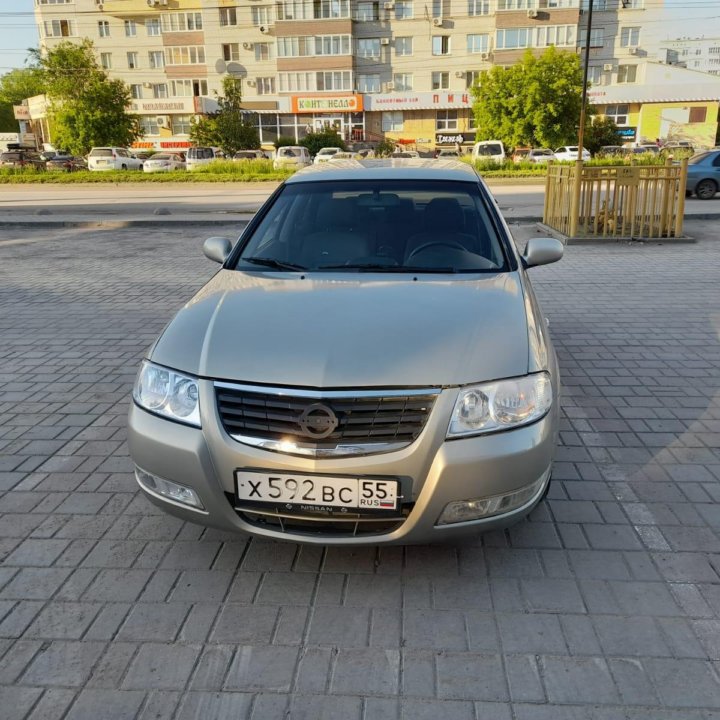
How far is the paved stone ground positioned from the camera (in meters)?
2.30

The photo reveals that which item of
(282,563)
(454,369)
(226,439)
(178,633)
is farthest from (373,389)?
(178,633)

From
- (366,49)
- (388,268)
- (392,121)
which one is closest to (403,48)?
(366,49)

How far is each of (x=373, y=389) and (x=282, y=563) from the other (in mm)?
1036

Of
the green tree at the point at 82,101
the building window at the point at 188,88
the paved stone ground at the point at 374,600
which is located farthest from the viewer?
the building window at the point at 188,88

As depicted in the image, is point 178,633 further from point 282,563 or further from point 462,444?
point 462,444

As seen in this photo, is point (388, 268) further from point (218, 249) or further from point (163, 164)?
point (163, 164)

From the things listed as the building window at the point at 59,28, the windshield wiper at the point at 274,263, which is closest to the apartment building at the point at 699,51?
the building window at the point at 59,28

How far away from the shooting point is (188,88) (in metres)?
60.0

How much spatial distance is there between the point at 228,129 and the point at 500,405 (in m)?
48.0

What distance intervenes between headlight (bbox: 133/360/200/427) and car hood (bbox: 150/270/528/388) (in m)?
0.05

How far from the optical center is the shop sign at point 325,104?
56.2 metres

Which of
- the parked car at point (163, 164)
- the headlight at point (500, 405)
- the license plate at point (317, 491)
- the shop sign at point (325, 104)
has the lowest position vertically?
the license plate at point (317, 491)

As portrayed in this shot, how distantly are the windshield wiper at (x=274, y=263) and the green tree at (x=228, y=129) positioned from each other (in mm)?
45972

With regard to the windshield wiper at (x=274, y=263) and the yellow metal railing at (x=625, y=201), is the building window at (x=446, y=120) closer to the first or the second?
the yellow metal railing at (x=625, y=201)
